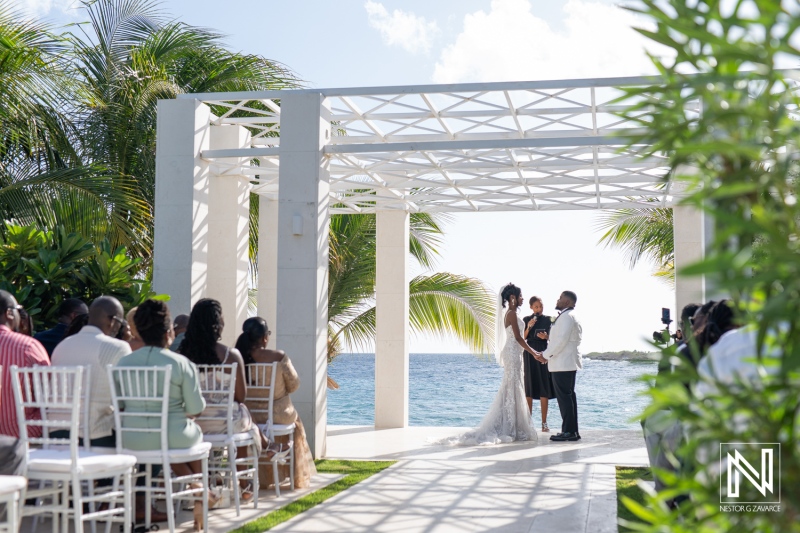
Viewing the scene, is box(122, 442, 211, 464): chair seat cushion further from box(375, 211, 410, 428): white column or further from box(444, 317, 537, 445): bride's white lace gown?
box(375, 211, 410, 428): white column

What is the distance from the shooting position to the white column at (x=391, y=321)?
13828 mm

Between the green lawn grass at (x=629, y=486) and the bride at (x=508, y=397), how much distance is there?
252cm

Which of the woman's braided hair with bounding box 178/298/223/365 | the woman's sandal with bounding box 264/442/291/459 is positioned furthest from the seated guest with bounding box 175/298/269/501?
the woman's sandal with bounding box 264/442/291/459

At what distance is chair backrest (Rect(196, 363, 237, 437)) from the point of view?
6402 mm

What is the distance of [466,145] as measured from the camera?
30.6ft

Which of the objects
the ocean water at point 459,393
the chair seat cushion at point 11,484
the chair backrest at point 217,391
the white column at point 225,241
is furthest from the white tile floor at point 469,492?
the ocean water at point 459,393

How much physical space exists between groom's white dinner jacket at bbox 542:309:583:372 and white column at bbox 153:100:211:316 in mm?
4658

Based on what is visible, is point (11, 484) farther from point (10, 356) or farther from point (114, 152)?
point (114, 152)

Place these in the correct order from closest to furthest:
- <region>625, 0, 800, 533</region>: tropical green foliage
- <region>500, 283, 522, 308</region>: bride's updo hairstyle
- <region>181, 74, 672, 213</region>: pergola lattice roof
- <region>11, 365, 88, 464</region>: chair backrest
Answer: <region>625, 0, 800, 533</region>: tropical green foliage < <region>11, 365, 88, 464</region>: chair backrest < <region>181, 74, 672, 213</region>: pergola lattice roof < <region>500, 283, 522, 308</region>: bride's updo hairstyle

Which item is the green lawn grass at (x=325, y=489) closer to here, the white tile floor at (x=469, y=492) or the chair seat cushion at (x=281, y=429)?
the white tile floor at (x=469, y=492)

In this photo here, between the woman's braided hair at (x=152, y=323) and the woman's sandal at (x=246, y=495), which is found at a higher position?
the woman's braided hair at (x=152, y=323)

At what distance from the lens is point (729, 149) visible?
55.7 inches

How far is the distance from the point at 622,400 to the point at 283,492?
42.3 m

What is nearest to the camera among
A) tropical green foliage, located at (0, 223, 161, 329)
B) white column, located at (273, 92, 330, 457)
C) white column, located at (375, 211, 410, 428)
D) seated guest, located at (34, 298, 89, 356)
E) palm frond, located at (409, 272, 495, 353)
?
seated guest, located at (34, 298, 89, 356)
